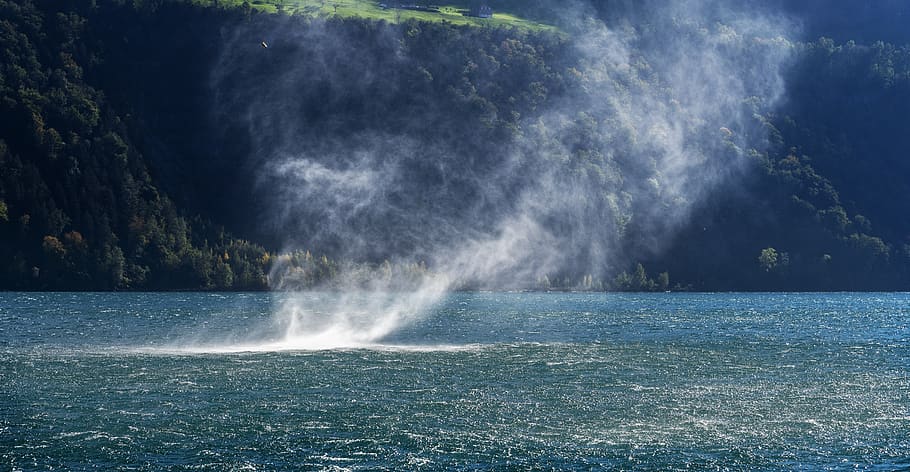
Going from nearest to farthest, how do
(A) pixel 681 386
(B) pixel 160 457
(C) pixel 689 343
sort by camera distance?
1. (B) pixel 160 457
2. (A) pixel 681 386
3. (C) pixel 689 343

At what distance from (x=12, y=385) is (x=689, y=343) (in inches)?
2389

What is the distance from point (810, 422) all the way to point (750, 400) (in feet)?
23.1

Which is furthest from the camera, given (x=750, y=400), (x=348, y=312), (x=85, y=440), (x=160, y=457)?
(x=348, y=312)

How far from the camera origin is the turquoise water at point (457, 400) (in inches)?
1812

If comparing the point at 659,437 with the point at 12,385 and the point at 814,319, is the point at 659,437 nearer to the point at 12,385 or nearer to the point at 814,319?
the point at 12,385

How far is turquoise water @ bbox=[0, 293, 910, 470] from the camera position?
46031mm

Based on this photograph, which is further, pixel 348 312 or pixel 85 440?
pixel 348 312

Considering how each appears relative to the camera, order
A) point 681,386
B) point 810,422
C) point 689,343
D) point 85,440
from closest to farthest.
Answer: point 85,440
point 810,422
point 681,386
point 689,343

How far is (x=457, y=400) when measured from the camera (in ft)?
196

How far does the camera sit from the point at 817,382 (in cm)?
6969

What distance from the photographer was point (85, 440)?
159 feet

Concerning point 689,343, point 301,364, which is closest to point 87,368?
point 301,364

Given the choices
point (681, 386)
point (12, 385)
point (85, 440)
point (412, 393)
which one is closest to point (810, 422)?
point (681, 386)

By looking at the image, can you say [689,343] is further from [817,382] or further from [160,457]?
[160,457]
